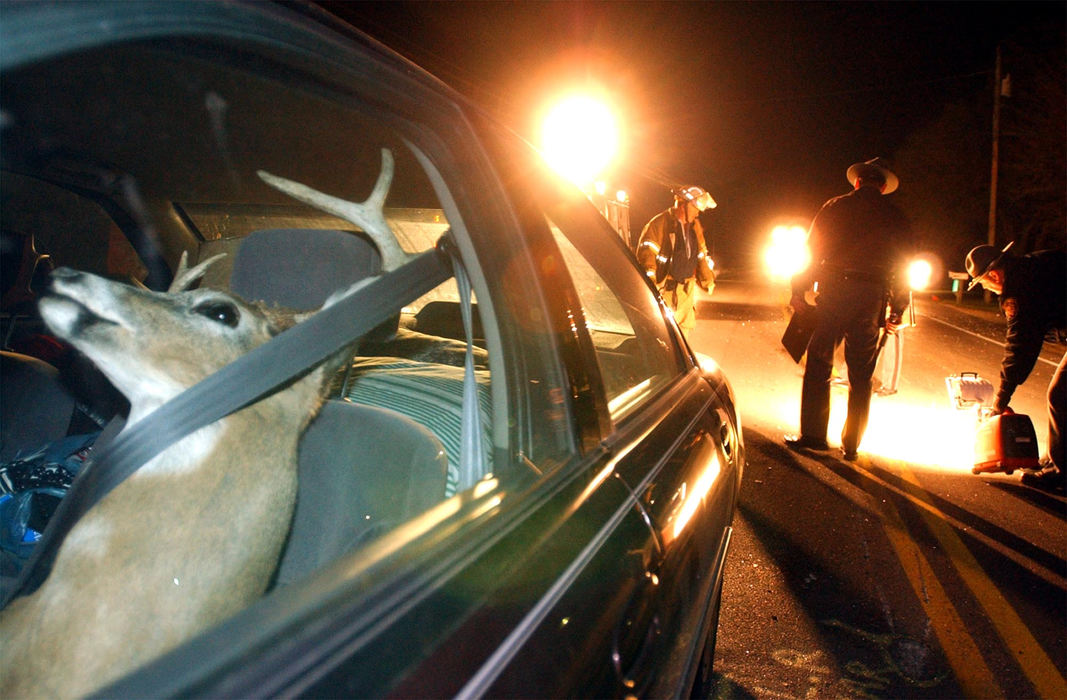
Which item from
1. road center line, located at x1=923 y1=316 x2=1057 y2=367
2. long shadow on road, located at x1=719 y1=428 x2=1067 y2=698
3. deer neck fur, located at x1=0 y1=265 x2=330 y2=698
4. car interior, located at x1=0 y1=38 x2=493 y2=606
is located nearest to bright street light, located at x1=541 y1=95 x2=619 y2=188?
long shadow on road, located at x1=719 y1=428 x2=1067 y2=698

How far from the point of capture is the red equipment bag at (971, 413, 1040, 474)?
5121mm

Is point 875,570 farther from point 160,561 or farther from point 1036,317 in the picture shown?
point 160,561

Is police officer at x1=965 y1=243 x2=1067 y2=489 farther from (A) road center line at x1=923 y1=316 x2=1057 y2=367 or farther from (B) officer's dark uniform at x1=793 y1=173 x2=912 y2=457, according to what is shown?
(A) road center line at x1=923 y1=316 x2=1057 y2=367

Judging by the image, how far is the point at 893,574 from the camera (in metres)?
3.95

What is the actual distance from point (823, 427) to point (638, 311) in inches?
155

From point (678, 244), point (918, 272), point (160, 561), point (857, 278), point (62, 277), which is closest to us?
point (160, 561)

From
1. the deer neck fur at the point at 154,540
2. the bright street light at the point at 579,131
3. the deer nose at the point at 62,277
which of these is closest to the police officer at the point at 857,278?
the bright street light at the point at 579,131

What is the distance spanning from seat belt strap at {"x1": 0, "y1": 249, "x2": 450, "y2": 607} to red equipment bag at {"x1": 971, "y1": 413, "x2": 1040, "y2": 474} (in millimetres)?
5373

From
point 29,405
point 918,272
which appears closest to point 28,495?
point 29,405

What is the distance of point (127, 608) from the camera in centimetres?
115

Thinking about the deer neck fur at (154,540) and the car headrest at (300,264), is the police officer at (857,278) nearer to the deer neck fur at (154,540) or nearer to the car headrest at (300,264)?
the car headrest at (300,264)

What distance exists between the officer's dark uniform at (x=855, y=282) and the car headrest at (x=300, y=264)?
15.3ft

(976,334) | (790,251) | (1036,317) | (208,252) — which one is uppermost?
(790,251)

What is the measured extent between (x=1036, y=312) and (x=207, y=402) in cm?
599
